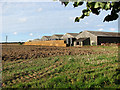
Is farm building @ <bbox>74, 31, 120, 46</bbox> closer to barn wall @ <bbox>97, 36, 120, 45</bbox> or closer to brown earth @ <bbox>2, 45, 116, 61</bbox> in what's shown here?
barn wall @ <bbox>97, 36, 120, 45</bbox>

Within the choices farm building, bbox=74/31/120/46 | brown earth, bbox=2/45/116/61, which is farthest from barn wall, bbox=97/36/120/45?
brown earth, bbox=2/45/116/61

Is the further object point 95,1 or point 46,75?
point 46,75

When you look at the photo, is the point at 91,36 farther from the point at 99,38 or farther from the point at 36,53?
the point at 36,53

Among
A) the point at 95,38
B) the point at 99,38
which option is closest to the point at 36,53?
the point at 95,38

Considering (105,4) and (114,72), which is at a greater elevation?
(105,4)

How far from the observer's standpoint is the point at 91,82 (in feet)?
17.9

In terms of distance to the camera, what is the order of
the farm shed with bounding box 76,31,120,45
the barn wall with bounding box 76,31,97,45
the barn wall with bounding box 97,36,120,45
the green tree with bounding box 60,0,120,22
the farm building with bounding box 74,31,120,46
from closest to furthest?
the green tree with bounding box 60,0,120,22 < the farm shed with bounding box 76,31,120,45 < the farm building with bounding box 74,31,120,46 < the barn wall with bounding box 97,36,120,45 < the barn wall with bounding box 76,31,97,45

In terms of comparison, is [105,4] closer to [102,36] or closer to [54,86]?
[54,86]

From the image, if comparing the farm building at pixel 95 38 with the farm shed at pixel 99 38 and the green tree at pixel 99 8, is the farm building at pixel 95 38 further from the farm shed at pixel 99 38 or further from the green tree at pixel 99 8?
the green tree at pixel 99 8

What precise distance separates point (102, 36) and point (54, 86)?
42.0 meters

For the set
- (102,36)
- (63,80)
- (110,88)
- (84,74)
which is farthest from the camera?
(102,36)

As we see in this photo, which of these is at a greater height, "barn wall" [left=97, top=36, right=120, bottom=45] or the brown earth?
"barn wall" [left=97, top=36, right=120, bottom=45]

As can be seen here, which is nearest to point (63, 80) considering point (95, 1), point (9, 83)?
point (9, 83)

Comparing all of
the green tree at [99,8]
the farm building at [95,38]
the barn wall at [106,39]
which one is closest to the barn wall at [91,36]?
the farm building at [95,38]
